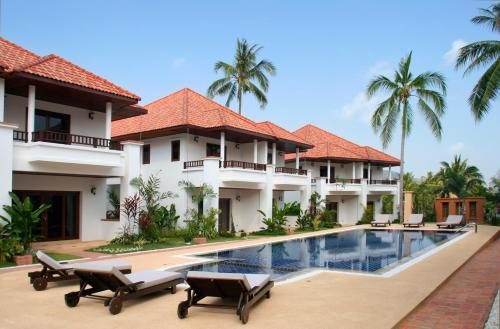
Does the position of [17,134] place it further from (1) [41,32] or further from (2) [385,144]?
(2) [385,144]

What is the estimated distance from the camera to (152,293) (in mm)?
8797

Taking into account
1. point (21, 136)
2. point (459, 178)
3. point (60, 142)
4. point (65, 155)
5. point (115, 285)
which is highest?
point (21, 136)

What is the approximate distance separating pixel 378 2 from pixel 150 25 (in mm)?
11248

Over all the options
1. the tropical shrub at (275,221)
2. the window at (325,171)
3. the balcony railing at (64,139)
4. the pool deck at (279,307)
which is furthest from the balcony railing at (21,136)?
the window at (325,171)

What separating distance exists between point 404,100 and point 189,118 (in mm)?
19676

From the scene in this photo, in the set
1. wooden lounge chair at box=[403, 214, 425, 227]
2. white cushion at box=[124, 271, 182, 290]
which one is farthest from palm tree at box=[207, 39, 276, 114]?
white cushion at box=[124, 271, 182, 290]

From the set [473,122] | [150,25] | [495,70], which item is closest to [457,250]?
[473,122]

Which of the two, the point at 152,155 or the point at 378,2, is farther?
the point at 152,155

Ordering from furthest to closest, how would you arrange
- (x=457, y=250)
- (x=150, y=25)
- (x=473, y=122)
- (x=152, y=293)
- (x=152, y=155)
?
(x=152, y=155)
(x=150, y=25)
(x=473, y=122)
(x=457, y=250)
(x=152, y=293)

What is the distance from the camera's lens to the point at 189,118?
23938 mm

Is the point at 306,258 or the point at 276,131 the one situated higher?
the point at 276,131

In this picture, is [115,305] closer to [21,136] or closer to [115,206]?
[21,136]

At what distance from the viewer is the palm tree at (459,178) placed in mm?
36750

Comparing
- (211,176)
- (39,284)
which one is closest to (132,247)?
(211,176)
